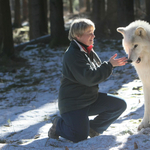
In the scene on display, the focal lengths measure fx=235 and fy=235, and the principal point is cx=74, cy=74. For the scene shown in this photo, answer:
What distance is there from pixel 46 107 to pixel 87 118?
7.46 ft

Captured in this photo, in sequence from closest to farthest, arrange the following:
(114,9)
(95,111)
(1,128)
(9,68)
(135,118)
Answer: (95,111)
(135,118)
(1,128)
(9,68)
(114,9)

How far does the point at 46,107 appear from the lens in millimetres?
5145

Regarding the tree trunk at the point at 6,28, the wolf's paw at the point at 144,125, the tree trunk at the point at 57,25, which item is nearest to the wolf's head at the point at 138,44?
the wolf's paw at the point at 144,125

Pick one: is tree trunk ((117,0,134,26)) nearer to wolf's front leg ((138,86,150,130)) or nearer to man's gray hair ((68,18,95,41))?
wolf's front leg ((138,86,150,130))

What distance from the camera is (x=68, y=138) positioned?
303 centimetres

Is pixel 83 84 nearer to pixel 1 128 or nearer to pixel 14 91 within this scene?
pixel 1 128

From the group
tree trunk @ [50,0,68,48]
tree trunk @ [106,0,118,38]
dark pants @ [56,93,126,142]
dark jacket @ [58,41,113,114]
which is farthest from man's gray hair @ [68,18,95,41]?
tree trunk @ [106,0,118,38]

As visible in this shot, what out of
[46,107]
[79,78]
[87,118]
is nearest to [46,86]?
[46,107]

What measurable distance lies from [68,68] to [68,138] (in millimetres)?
905

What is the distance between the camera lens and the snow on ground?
2.83 meters

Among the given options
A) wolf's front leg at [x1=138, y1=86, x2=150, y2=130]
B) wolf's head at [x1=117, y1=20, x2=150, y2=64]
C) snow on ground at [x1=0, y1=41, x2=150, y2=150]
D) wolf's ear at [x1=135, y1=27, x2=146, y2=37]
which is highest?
wolf's ear at [x1=135, y1=27, x2=146, y2=37]

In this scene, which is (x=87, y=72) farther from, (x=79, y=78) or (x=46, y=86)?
(x=46, y=86)

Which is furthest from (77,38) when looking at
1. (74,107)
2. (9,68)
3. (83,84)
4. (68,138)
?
(9,68)

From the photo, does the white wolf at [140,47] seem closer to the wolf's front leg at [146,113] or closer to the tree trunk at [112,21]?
the wolf's front leg at [146,113]
